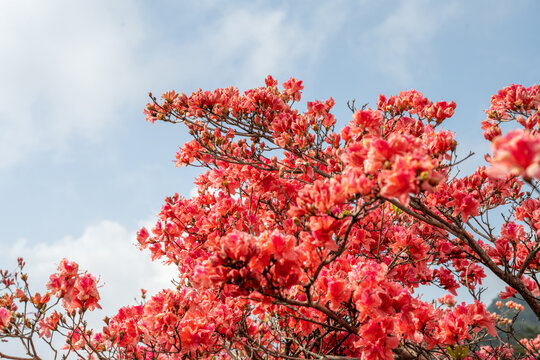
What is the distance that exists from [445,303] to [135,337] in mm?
3603

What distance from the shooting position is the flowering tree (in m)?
1.73

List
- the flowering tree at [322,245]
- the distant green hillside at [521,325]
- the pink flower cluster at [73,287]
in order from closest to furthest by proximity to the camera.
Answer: the flowering tree at [322,245], the pink flower cluster at [73,287], the distant green hillside at [521,325]

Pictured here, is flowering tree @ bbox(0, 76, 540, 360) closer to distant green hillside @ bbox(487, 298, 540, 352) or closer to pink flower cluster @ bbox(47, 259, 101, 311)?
pink flower cluster @ bbox(47, 259, 101, 311)

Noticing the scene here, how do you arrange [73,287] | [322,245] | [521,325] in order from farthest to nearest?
[521,325] → [73,287] → [322,245]

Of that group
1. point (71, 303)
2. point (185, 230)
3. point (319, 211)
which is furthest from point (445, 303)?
point (71, 303)

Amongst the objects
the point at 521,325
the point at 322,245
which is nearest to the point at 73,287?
the point at 322,245

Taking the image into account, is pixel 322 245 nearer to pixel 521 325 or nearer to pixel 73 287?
pixel 73 287

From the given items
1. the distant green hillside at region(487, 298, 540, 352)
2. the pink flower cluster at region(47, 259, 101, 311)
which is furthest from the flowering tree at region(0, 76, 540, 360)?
the distant green hillside at region(487, 298, 540, 352)

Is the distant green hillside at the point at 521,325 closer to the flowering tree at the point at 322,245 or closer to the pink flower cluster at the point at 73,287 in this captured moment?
the flowering tree at the point at 322,245

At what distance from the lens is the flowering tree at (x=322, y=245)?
1.73 metres

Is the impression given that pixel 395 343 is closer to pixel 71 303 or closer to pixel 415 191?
pixel 415 191

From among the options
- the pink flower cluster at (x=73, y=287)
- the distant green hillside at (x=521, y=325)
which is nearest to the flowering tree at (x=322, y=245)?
the pink flower cluster at (x=73, y=287)

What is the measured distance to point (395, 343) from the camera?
218 cm

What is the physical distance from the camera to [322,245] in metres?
1.86
